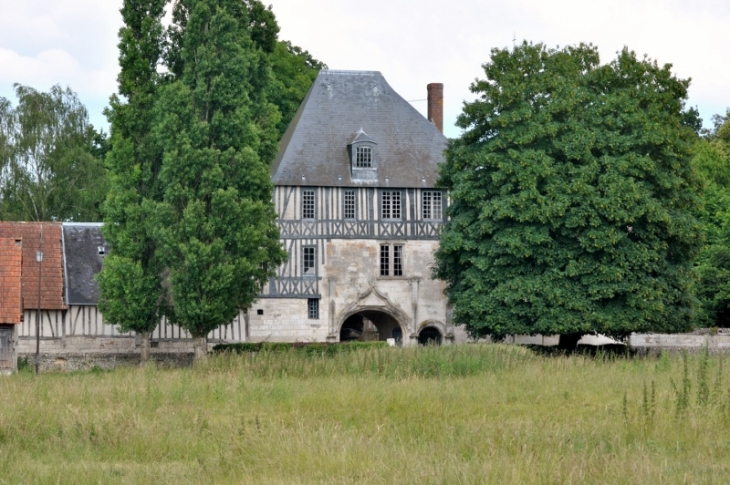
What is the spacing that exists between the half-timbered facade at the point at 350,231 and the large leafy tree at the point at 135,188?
235 inches

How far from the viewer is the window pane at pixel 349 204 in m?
33.9

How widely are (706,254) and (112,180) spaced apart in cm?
1816

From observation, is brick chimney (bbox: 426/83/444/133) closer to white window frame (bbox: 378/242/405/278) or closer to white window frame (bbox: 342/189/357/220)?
white window frame (bbox: 342/189/357/220)

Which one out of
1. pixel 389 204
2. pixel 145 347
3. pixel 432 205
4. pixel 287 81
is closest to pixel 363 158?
pixel 389 204

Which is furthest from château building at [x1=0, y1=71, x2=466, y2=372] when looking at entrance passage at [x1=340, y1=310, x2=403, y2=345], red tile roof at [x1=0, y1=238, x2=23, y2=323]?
red tile roof at [x1=0, y1=238, x2=23, y2=323]

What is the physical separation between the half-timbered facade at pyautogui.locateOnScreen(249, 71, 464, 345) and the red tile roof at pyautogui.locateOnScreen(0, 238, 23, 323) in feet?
25.8

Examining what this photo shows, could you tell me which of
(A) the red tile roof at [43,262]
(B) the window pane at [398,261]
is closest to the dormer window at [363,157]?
(B) the window pane at [398,261]

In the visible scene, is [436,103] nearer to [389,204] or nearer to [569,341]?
[389,204]

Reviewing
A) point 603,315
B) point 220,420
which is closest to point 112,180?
point 603,315

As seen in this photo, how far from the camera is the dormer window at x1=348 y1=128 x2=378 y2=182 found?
3397 centimetres

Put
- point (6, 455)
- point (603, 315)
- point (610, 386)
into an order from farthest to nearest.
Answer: point (603, 315)
point (610, 386)
point (6, 455)

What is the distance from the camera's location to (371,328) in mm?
42906

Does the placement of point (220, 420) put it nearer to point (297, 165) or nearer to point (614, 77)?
point (614, 77)

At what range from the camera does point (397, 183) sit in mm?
34031
